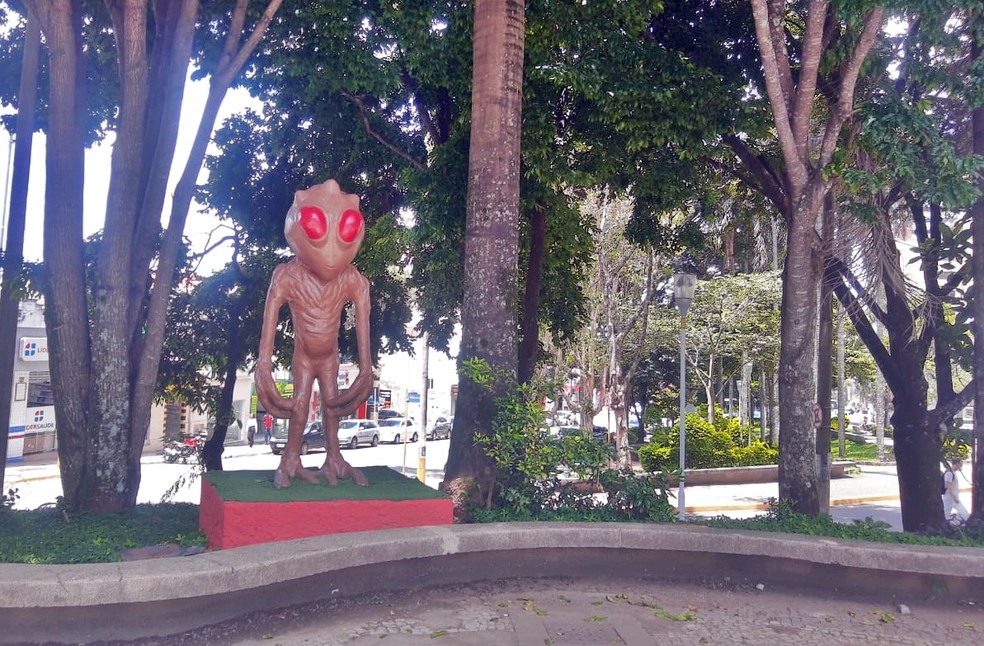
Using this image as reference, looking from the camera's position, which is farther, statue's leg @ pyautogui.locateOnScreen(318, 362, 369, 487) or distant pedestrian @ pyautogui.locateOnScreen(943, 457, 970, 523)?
distant pedestrian @ pyautogui.locateOnScreen(943, 457, 970, 523)

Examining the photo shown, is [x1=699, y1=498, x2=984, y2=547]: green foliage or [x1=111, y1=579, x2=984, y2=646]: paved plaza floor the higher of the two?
[x1=699, y1=498, x2=984, y2=547]: green foliage

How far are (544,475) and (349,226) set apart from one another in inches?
107

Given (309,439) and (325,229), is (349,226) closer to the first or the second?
(325,229)

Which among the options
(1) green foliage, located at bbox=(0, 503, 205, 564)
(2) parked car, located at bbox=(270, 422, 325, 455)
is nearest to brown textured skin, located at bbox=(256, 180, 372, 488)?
(1) green foliage, located at bbox=(0, 503, 205, 564)

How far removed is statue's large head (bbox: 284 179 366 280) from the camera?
6.14 meters

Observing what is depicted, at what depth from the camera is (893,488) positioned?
66.3 feet

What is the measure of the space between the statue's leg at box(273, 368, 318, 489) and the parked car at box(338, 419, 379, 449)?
27.0 m

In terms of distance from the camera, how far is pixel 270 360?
245 inches

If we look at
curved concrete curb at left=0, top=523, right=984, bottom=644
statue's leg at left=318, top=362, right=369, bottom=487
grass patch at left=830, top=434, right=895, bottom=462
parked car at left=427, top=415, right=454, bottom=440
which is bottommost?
grass patch at left=830, top=434, right=895, bottom=462

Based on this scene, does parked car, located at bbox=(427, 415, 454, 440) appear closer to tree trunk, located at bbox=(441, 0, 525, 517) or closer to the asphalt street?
the asphalt street

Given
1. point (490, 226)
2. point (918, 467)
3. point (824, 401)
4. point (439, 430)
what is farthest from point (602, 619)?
point (439, 430)

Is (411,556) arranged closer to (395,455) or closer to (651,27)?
(651,27)

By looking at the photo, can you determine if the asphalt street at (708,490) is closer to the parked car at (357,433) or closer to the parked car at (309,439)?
the parked car at (309,439)

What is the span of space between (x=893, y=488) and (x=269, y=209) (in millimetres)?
18009
